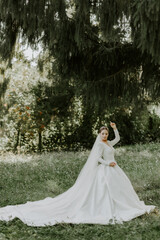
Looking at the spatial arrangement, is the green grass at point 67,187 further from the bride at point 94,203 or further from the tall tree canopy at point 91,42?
the tall tree canopy at point 91,42

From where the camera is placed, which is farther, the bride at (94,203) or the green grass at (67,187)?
the bride at (94,203)

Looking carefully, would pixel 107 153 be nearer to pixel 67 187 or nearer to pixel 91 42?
pixel 91 42

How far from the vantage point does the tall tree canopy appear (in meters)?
4.74

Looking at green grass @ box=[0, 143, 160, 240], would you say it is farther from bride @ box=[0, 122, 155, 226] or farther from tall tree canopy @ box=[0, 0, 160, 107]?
tall tree canopy @ box=[0, 0, 160, 107]

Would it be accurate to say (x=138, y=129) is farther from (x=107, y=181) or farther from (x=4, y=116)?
(x=107, y=181)

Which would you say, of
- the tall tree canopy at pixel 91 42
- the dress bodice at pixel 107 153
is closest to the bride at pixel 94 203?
the dress bodice at pixel 107 153

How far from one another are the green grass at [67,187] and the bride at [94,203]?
0.17 m

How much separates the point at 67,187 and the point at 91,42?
373 cm

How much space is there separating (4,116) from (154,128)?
823 centimetres

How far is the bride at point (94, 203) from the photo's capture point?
17.5 ft

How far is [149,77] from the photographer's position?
Result: 6270mm

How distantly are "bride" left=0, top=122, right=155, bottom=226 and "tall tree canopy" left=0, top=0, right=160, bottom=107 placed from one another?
43.5 inches

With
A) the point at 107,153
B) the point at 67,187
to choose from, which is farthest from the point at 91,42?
the point at 67,187

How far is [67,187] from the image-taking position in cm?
806
